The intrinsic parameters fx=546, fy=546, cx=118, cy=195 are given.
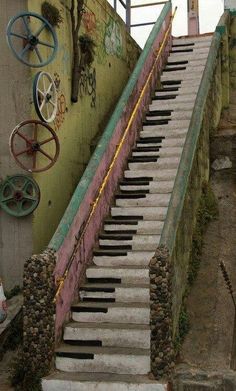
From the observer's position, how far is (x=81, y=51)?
10078 mm

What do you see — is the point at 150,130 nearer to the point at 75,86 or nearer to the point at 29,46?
the point at 75,86

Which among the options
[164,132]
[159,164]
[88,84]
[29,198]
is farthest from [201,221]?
[88,84]

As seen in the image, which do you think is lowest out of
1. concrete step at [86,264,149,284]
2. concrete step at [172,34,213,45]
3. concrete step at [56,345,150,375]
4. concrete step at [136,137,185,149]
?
concrete step at [56,345,150,375]

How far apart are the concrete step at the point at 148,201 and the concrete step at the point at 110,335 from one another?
241cm

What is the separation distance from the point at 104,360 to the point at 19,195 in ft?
9.14

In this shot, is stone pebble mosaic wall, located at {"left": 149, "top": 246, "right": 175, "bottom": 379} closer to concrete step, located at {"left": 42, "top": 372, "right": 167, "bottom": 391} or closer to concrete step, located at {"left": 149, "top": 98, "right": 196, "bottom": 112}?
concrete step, located at {"left": 42, "top": 372, "right": 167, "bottom": 391}

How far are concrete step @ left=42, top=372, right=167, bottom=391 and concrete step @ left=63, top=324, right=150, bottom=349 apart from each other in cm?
44

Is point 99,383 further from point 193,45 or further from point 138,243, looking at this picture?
point 193,45

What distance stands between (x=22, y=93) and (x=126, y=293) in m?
3.29

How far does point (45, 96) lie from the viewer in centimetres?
816

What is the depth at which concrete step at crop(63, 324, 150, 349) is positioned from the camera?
6551 mm

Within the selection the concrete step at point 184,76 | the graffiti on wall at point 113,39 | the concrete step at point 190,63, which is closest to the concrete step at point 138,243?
the concrete step at point 184,76

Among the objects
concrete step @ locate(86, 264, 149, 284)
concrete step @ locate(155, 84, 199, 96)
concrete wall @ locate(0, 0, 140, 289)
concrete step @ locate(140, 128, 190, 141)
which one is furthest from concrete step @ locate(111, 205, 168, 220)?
concrete step @ locate(155, 84, 199, 96)

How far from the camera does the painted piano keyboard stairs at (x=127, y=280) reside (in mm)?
6258
